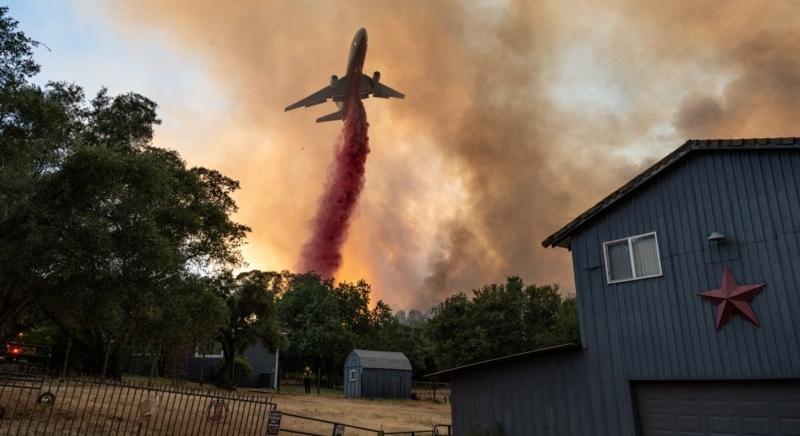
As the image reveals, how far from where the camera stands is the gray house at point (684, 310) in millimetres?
11875

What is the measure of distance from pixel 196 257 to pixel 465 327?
33341 millimetres

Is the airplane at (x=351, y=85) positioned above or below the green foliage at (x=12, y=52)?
above

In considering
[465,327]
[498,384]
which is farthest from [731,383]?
[465,327]

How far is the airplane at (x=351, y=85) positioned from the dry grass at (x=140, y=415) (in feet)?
105

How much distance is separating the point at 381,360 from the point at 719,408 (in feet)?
137

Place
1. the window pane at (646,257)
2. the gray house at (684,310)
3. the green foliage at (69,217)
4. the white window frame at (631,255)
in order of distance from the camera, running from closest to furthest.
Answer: the gray house at (684,310)
the white window frame at (631,255)
the window pane at (646,257)
the green foliage at (69,217)

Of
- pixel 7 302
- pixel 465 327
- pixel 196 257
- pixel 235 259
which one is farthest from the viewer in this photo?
pixel 465 327

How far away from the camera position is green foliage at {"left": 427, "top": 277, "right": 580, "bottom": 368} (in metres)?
55.5

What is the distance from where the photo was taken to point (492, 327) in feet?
186

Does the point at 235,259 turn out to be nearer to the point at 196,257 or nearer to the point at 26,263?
the point at 196,257

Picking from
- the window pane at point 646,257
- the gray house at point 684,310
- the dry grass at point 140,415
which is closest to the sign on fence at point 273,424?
the dry grass at point 140,415

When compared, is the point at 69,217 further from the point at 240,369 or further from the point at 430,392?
the point at 430,392

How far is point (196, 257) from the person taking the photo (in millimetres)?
33281

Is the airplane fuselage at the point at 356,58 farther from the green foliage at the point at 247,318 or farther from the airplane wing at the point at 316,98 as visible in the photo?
the green foliage at the point at 247,318
